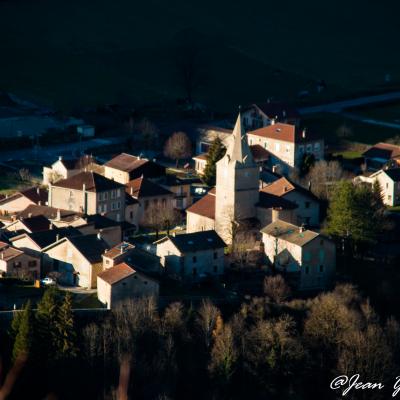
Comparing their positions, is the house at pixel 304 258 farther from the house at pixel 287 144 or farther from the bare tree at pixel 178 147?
the bare tree at pixel 178 147

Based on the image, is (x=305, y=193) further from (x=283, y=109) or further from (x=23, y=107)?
(x=23, y=107)

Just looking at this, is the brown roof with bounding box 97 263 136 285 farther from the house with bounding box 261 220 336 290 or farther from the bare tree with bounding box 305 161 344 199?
the bare tree with bounding box 305 161 344 199

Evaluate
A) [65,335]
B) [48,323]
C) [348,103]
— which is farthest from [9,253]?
[348,103]


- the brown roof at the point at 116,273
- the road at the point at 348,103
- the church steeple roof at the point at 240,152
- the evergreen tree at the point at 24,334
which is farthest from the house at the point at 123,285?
the road at the point at 348,103

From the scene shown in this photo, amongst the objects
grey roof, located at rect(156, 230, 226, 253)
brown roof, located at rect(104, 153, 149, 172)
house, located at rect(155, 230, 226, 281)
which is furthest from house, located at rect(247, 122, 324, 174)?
house, located at rect(155, 230, 226, 281)

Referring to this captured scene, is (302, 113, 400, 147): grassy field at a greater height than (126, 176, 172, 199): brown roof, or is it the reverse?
(302, 113, 400, 147): grassy field

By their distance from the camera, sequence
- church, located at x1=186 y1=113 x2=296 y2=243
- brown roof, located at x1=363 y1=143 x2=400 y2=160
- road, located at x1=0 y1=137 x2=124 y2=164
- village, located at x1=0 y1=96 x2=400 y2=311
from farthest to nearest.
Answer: road, located at x1=0 y1=137 x2=124 y2=164
brown roof, located at x1=363 y1=143 x2=400 y2=160
church, located at x1=186 y1=113 x2=296 y2=243
village, located at x1=0 y1=96 x2=400 y2=311
